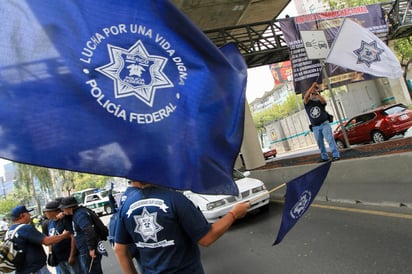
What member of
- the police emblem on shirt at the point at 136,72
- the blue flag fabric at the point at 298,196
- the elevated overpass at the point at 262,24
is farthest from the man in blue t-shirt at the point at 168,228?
the elevated overpass at the point at 262,24

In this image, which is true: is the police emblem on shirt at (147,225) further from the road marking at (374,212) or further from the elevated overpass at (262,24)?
the elevated overpass at (262,24)

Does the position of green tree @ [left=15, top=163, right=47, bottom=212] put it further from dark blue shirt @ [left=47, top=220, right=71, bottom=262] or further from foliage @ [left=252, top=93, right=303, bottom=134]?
dark blue shirt @ [left=47, top=220, right=71, bottom=262]

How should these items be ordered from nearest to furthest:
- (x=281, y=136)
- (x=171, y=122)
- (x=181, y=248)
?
1. (x=171, y=122)
2. (x=181, y=248)
3. (x=281, y=136)

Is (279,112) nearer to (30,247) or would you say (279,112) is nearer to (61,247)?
(61,247)

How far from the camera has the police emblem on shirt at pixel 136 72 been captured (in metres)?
2.11

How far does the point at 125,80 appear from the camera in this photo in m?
2.13

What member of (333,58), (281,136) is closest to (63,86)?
(333,58)

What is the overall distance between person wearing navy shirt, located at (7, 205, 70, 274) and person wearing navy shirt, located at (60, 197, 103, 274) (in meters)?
0.25

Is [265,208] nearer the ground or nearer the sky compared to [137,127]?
nearer the ground

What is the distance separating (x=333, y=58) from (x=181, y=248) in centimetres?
597

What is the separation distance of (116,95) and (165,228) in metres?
0.92

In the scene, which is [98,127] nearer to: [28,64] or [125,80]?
[125,80]

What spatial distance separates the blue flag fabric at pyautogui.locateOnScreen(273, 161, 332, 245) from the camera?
8.61 feet

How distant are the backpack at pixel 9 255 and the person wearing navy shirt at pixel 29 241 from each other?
5cm
